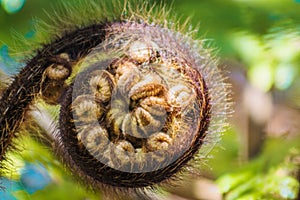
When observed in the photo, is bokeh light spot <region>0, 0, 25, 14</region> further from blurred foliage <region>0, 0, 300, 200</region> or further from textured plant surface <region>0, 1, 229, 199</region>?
textured plant surface <region>0, 1, 229, 199</region>

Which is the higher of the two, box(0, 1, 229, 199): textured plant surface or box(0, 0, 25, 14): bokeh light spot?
box(0, 0, 25, 14): bokeh light spot

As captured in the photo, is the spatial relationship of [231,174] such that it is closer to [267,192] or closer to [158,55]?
[267,192]

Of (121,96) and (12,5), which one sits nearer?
(121,96)

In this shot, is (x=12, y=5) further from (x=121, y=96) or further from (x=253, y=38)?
(x=121, y=96)

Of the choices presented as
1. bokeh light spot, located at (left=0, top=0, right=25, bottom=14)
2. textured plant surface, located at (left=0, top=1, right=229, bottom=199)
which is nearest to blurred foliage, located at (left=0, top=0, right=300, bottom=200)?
bokeh light spot, located at (left=0, top=0, right=25, bottom=14)

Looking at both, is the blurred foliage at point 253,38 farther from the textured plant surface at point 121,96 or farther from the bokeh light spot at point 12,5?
the textured plant surface at point 121,96

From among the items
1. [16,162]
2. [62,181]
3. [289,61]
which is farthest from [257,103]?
[16,162]

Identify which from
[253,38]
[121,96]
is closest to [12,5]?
[253,38]

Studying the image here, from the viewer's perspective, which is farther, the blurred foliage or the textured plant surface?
the blurred foliage

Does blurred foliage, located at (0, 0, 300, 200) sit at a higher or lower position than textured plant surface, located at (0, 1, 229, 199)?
higher
